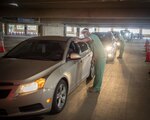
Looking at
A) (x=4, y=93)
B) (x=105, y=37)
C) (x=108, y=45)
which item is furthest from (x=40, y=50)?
(x=105, y=37)

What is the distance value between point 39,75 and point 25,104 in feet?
2.04

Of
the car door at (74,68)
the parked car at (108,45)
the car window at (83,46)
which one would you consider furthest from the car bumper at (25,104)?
the parked car at (108,45)

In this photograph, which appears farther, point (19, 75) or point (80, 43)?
point (80, 43)

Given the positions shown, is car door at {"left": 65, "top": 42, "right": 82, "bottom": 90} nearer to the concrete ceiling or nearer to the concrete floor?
the concrete floor

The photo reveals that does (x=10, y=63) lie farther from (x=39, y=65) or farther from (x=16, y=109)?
(x=16, y=109)

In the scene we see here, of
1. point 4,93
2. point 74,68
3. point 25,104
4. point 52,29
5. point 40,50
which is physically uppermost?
point 52,29

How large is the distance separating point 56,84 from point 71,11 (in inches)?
516

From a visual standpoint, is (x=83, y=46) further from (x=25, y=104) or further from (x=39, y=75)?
(x=25, y=104)

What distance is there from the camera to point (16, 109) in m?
4.02

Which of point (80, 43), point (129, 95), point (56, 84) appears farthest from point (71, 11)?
point (56, 84)

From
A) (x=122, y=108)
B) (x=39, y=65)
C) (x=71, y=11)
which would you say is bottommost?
(x=122, y=108)

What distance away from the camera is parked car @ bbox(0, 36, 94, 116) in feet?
13.3

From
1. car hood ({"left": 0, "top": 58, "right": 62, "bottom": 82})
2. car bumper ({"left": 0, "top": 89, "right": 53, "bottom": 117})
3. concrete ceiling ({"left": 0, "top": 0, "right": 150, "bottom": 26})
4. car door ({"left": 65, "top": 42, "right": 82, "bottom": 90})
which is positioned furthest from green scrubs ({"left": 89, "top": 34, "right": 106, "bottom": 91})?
concrete ceiling ({"left": 0, "top": 0, "right": 150, "bottom": 26})

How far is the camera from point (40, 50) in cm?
581
